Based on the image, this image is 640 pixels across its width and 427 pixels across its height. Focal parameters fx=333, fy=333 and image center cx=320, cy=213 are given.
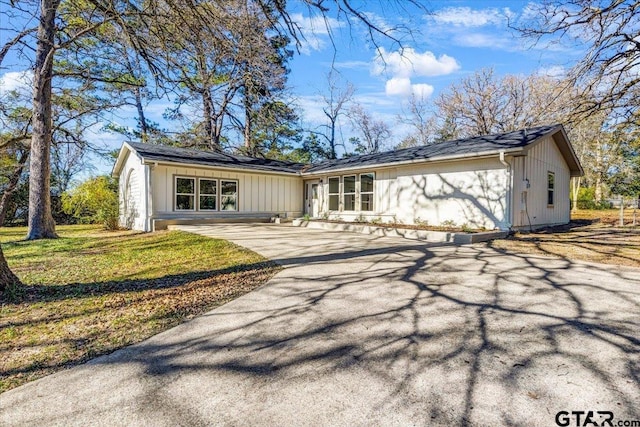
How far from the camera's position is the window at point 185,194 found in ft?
41.6

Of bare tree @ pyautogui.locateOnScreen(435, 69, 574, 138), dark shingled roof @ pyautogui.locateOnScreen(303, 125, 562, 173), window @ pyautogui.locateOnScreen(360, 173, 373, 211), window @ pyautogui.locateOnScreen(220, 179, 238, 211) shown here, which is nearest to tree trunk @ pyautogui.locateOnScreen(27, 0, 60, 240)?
window @ pyautogui.locateOnScreen(220, 179, 238, 211)

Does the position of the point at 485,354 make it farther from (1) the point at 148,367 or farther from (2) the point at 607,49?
(2) the point at 607,49

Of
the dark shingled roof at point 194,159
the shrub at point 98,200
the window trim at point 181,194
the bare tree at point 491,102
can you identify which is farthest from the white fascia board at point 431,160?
the bare tree at point 491,102

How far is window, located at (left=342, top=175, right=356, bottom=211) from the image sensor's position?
542 inches

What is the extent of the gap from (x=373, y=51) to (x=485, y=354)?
4272 millimetres

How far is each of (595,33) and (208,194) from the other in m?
12.8

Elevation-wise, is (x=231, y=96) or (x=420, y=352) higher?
(x=231, y=96)

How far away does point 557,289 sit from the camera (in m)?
4.12

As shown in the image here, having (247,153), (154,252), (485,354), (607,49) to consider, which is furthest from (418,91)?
(485,354)

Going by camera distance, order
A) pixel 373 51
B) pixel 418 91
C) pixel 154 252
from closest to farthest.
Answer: pixel 373 51
pixel 154 252
pixel 418 91

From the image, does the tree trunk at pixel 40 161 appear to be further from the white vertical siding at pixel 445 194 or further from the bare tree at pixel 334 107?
the bare tree at pixel 334 107

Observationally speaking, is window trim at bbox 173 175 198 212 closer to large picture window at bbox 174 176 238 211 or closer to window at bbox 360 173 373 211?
large picture window at bbox 174 176 238 211

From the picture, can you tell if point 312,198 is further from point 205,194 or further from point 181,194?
point 181,194

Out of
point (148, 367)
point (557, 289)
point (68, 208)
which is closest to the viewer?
point (148, 367)
